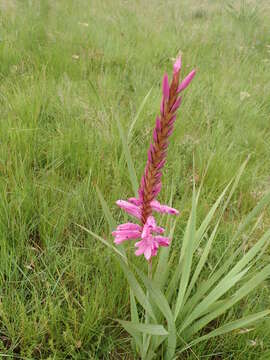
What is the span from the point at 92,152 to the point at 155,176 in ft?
4.01

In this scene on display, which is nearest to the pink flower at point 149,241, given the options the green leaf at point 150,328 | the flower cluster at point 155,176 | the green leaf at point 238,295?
the flower cluster at point 155,176

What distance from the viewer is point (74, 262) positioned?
136cm

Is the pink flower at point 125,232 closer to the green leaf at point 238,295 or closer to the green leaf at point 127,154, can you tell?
the green leaf at point 127,154

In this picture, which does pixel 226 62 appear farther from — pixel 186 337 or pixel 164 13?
pixel 186 337

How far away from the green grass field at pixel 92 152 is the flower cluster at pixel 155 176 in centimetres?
40

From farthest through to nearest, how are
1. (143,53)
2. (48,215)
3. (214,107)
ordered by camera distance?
(143,53)
(214,107)
(48,215)

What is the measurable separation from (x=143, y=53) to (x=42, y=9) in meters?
1.66

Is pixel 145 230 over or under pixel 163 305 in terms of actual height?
over

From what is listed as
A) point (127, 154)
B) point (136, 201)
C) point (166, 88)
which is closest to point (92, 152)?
point (127, 154)

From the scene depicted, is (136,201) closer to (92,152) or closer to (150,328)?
(150,328)

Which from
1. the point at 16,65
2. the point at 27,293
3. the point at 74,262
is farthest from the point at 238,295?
the point at 16,65

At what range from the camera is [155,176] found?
0.76m

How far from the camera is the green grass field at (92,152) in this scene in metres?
1.22

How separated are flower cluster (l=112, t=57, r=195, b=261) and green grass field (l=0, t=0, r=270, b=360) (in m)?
0.40
